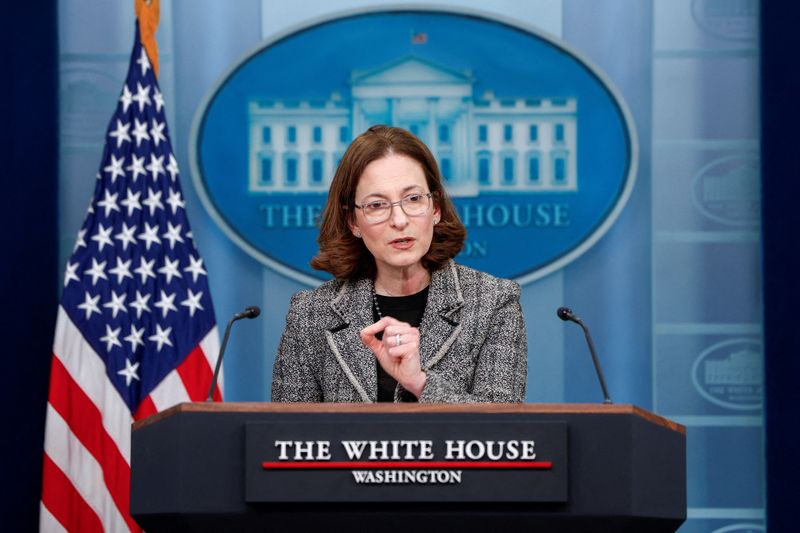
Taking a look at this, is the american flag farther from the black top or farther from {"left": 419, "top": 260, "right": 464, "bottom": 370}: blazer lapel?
{"left": 419, "top": 260, "right": 464, "bottom": 370}: blazer lapel

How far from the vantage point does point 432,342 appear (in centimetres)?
251

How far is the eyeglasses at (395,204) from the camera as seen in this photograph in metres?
2.52

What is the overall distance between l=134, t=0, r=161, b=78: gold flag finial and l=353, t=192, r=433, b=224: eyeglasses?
185 cm

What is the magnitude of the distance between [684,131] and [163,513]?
2971 mm

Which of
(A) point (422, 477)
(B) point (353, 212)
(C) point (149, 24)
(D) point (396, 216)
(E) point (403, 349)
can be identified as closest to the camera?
(A) point (422, 477)

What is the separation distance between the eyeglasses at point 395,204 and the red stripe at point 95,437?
5.83ft

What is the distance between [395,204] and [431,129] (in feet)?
5.88

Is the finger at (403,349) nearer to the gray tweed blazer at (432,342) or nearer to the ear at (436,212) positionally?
the gray tweed blazer at (432,342)

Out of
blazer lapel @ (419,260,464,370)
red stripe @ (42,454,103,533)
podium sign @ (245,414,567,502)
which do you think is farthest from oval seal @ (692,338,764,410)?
podium sign @ (245,414,567,502)

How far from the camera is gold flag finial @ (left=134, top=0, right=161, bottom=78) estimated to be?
160 inches

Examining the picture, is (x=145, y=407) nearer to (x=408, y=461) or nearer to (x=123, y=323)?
(x=123, y=323)

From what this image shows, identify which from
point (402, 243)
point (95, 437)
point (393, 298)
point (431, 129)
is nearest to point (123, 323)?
point (95, 437)

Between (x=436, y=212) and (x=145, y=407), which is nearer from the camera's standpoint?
(x=436, y=212)

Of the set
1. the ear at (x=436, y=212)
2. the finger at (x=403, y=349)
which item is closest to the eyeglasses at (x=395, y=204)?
the ear at (x=436, y=212)
